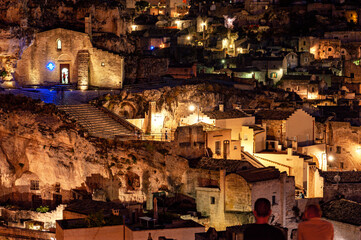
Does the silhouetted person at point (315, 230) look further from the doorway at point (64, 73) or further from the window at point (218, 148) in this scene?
the doorway at point (64, 73)

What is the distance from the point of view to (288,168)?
3856 centimetres

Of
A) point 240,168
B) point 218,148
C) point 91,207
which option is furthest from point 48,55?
point 240,168

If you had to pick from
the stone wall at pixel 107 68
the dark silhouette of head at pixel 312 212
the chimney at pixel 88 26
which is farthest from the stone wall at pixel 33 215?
the dark silhouette of head at pixel 312 212

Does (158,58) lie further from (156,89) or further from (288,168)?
(288,168)

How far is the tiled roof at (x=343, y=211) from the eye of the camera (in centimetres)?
2909

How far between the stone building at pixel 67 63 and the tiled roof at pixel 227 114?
20.5ft

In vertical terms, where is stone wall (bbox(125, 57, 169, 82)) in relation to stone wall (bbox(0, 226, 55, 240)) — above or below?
above

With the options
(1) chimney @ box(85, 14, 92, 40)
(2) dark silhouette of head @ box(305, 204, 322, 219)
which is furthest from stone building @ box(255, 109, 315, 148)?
(2) dark silhouette of head @ box(305, 204, 322, 219)

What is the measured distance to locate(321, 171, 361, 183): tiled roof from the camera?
33719mm

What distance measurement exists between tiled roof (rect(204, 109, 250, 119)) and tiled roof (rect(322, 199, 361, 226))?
32.2 ft

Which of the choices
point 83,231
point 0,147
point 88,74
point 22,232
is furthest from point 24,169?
point 83,231

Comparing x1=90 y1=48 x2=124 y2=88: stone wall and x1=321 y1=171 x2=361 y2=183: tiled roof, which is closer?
x1=321 y1=171 x2=361 y2=183: tiled roof

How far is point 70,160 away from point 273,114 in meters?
16.0

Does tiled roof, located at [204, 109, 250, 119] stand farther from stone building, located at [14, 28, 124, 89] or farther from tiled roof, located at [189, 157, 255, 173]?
tiled roof, located at [189, 157, 255, 173]
